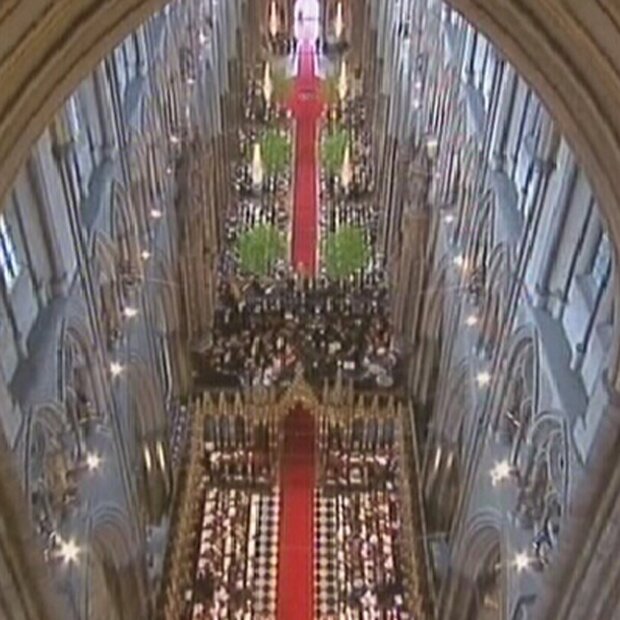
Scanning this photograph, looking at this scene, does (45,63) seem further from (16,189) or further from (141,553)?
(141,553)

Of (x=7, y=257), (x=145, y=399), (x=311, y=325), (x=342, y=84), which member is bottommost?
(x=7, y=257)

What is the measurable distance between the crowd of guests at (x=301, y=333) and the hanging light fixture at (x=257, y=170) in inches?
206

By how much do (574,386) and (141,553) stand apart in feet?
28.6

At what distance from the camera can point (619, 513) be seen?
14977mm

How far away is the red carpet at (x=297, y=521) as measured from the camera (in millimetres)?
24672

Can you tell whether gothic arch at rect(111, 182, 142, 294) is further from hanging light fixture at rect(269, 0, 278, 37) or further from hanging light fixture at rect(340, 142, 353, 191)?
hanging light fixture at rect(269, 0, 278, 37)

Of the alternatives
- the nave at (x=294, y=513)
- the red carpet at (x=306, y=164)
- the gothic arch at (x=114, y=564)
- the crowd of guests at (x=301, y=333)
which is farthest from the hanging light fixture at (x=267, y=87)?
the gothic arch at (x=114, y=564)

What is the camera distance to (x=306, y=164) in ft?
133

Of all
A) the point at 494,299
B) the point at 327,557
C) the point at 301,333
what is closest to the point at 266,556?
the point at 327,557

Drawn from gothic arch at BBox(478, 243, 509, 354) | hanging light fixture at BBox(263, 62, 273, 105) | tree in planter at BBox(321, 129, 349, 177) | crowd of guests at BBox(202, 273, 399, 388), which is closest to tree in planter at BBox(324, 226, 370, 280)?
crowd of guests at BBox(202, 273, 399, 388)

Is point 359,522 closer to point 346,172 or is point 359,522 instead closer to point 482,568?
point 482,568

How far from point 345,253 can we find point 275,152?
618cm

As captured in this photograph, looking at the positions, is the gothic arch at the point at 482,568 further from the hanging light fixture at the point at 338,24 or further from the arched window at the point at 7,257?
the hanging light fixture at the point at 338,24

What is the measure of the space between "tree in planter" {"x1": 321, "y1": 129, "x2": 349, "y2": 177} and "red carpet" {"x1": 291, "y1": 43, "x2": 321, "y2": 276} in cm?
52
